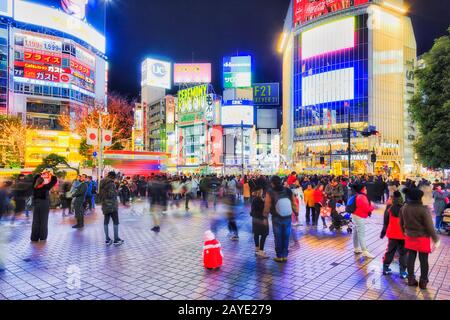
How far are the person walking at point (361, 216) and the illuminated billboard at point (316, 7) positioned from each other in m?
71.1

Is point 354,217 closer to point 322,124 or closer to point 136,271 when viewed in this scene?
point 136,271

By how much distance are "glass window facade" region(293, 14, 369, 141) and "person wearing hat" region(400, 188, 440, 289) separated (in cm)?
5960

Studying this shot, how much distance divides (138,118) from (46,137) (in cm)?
3293

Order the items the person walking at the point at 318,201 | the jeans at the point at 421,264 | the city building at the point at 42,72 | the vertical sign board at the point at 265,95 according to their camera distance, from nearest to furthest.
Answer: the jeans at the point at 421,264
the person walking at the point at 318,201
the city building at the point at 42,72
the vertical sign board at the point at 265,95

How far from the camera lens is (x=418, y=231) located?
5.10 metres

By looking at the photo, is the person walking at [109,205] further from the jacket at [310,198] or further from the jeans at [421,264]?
the jeans at [421,264]

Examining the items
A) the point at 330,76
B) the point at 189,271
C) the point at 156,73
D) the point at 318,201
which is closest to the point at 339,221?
the point at 318,201

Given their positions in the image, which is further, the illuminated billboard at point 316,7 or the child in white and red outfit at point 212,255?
the illuminated billboard at point 316,7

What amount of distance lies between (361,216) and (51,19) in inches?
2512

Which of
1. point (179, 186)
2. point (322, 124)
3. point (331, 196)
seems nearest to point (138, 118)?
point (322, 124)

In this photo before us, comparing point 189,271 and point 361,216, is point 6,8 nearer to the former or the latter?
point 189,271

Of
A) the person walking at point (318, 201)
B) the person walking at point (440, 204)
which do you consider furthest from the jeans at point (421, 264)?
the person walking at point (440, 204)

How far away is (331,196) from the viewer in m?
10.8

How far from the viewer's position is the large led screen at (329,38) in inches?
2611
